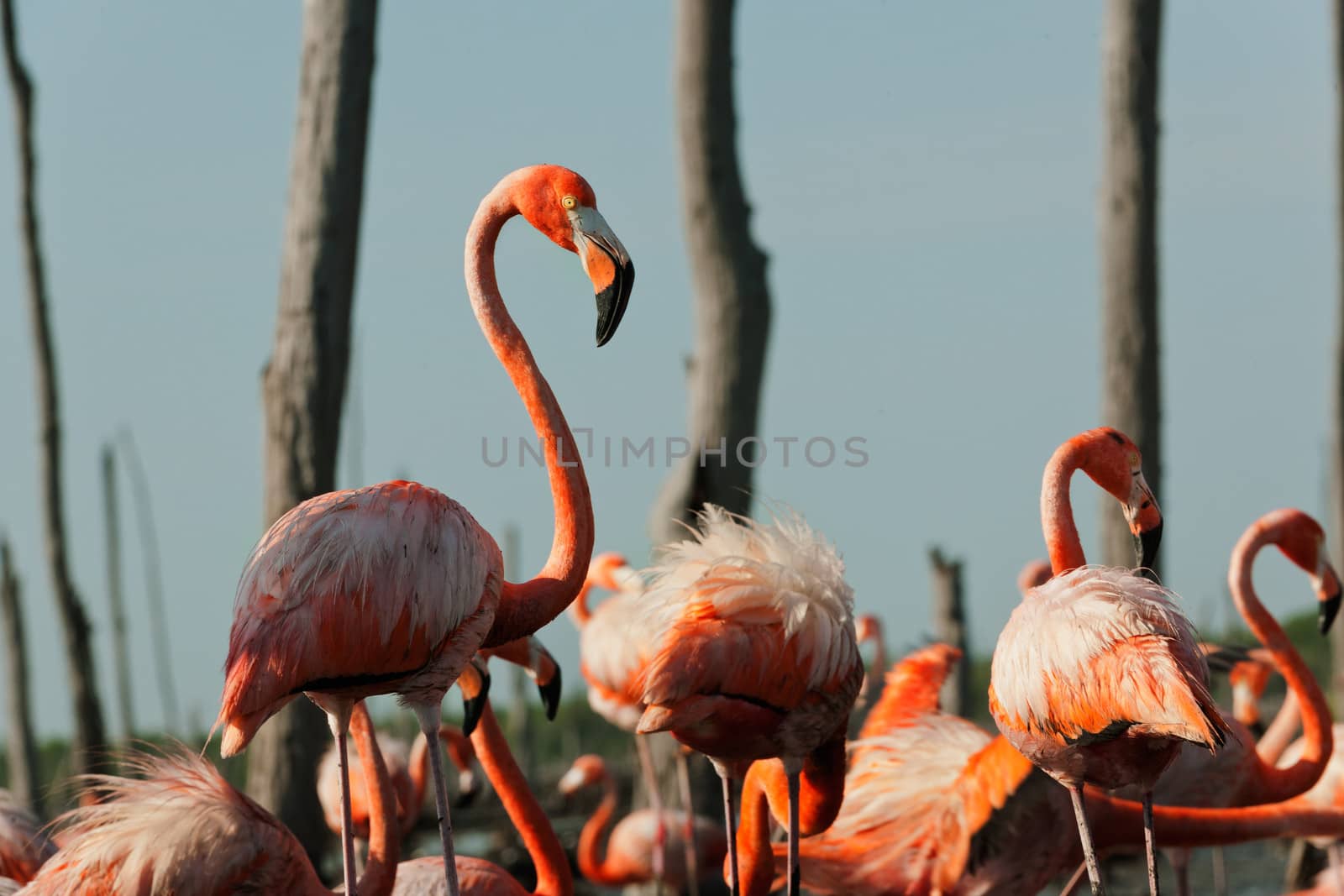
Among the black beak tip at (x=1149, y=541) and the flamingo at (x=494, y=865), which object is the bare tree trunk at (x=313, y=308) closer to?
the flamingo at (x=494, y=865)

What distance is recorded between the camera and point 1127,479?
4.13 m

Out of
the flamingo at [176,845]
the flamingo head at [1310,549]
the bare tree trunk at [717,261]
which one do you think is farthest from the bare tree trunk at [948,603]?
the flamingo at [176,845]

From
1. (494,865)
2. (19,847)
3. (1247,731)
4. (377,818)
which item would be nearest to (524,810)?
(494,865)

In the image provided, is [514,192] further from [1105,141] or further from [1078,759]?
[1105,141]

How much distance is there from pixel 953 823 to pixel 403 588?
76.8 inches

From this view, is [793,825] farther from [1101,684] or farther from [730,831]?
[1101,684]

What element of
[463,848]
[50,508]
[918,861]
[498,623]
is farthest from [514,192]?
[463,848]

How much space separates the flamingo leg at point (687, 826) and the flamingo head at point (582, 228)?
3.32 metres

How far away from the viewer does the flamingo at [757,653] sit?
365cm

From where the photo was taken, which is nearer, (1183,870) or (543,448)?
(543,448)

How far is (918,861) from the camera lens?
14.0 feet

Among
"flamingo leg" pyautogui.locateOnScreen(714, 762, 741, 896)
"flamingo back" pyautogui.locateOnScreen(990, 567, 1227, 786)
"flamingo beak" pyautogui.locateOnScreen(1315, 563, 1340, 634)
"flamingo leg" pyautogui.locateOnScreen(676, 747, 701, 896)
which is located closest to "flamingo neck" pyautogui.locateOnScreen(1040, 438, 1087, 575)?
"flamingo back" pyautogui.locateOnScreen(990, 567, 1227, 786)

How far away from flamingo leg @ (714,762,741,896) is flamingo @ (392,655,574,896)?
45 cm

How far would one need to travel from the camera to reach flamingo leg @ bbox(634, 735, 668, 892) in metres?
6.89
